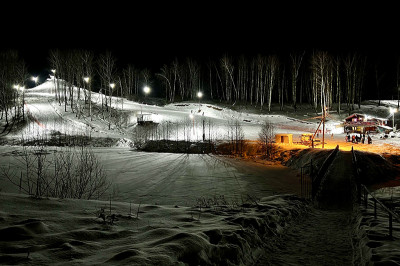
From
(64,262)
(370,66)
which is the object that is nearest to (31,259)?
(64,262)

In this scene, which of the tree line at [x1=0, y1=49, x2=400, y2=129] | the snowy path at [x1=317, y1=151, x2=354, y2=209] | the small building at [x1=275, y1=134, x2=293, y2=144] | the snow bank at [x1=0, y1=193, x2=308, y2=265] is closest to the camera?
the snow bank at [x1=0, y1=193, x2=308, y2=265]

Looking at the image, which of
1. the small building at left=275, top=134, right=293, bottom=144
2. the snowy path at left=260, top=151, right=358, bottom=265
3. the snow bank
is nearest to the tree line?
the small building at left=275, top=134, right=293, bottom=144

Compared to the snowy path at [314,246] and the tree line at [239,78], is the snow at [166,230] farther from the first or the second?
the tree line at [239,78]

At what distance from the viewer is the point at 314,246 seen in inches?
259

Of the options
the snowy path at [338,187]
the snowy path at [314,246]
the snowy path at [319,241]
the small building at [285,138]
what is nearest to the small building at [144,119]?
the small building at [285,138]

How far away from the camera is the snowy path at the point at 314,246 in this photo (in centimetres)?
565

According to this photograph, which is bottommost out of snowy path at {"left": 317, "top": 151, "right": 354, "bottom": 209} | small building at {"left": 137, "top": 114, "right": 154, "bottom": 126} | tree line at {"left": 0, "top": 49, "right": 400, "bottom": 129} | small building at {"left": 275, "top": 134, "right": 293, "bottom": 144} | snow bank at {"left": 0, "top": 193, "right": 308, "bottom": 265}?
snowy path at {"left": 317, "top": 151, "right": 354, "bottom": 209}

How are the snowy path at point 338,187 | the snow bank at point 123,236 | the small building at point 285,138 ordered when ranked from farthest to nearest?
1. the small building at point 285,138
2. the snowy path at point 338,187
3. the snow bank at point 123,236

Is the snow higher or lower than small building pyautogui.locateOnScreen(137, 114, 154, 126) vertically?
lower

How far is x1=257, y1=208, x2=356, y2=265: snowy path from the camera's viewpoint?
18.5 feet

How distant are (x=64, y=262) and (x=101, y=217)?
2.51 metres

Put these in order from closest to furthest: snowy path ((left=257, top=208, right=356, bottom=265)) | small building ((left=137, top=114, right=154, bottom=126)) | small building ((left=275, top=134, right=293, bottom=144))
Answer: snowy path ((left=257, top=208, right=356, bottom=265)) < small building ((left=275, top=134, right=293, bottom=144)) < small building ((left=137, top=114, right=154, bottom=126))

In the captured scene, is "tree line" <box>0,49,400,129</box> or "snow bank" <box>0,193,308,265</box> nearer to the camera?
"snow bank" <box>0,193,308,265</box>

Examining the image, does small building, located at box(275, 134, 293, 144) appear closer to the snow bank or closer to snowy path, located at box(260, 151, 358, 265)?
snowy path, located at box(260, 151, 358, 265)
